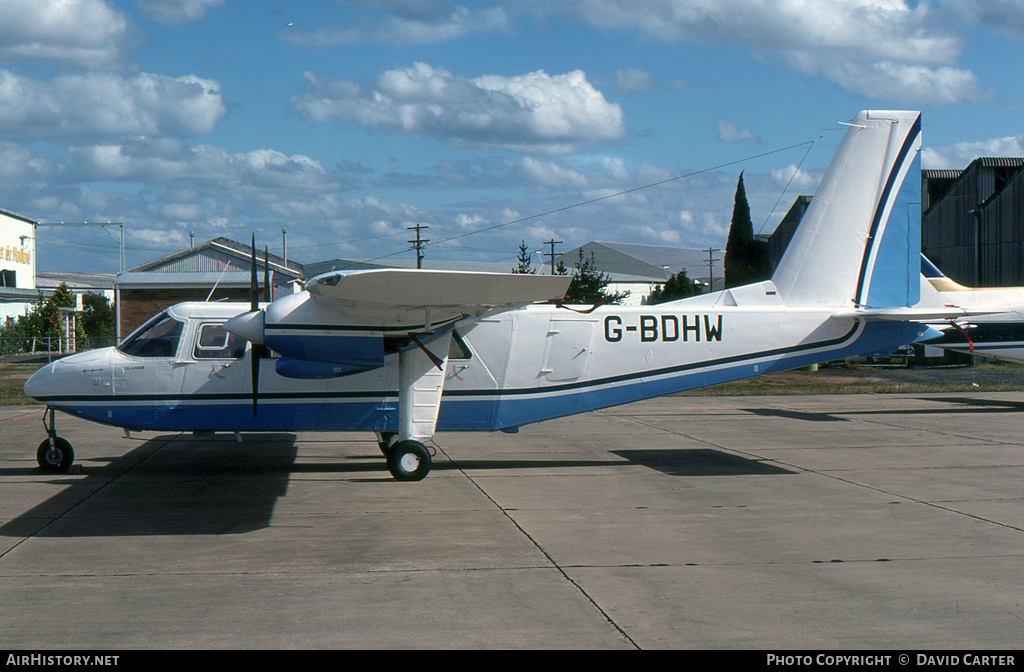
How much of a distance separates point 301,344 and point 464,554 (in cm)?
460

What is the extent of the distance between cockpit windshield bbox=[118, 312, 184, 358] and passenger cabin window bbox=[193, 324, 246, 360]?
0.31 m

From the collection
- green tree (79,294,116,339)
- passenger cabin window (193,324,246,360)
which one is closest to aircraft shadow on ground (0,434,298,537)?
passenger cabin window (193,324,246,360)

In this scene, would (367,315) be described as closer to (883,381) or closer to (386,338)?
(386,338)

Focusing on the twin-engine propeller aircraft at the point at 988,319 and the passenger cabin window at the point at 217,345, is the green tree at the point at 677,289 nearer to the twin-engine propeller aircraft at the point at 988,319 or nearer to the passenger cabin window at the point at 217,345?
the twin-engine propeller aircraft at the point at 988,319

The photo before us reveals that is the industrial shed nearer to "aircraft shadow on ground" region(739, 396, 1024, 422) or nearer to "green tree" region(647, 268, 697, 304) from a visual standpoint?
"green tree" region(647, 268, 697, 304)

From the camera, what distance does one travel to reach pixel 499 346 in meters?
12.9

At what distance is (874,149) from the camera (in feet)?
44.9

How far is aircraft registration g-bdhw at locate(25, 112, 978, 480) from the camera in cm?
1190

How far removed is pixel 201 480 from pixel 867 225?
10584 mm

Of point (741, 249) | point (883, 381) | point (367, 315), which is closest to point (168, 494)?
point (367, 315)

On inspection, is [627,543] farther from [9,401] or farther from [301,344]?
[9,401]

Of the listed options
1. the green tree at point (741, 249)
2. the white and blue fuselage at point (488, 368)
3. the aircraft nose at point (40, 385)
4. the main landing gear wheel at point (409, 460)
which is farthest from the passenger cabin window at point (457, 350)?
the green tree at point (741, 249)
